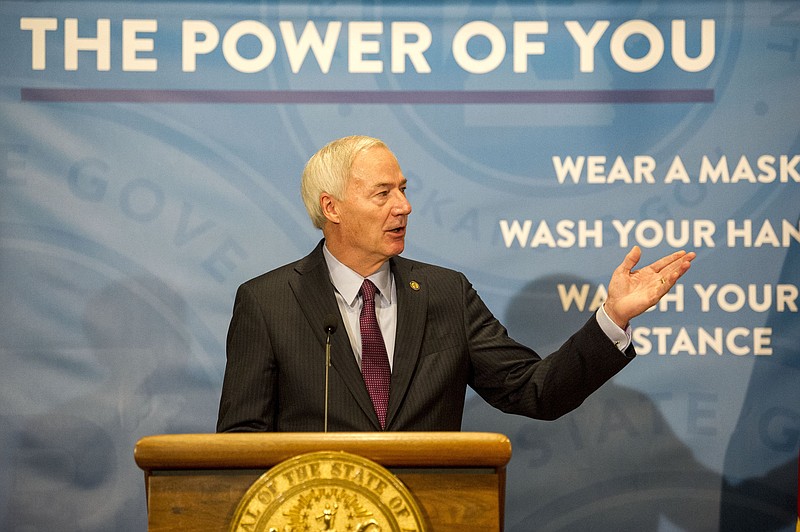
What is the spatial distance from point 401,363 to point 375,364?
0.07 meters

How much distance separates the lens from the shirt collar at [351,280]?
2.64m

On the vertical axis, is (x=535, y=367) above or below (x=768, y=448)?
above

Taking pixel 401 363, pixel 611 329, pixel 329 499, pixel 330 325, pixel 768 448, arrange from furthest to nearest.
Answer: pixel 768 448, pixel 401 363, pixel 611 329, pixel 330 325, pixel 329 499

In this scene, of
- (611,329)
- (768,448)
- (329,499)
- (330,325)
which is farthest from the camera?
(768,448)

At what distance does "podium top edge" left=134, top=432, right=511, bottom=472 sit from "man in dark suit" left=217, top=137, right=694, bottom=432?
577mm

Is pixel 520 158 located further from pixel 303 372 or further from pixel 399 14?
pixel 303 372

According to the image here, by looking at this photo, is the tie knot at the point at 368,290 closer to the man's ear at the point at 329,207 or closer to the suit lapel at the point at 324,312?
the suit lapel at the point at 324,312

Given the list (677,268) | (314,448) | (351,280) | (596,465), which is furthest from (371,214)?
(596,465)

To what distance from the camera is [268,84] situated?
338 cm

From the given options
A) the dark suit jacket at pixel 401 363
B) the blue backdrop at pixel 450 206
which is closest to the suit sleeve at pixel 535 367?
the dark suit jacket at pixel 401 363

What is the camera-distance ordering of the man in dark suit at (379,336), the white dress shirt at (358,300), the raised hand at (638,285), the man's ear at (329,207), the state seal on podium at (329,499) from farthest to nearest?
1. the man's ear at (329,207)
2. the white dress shirt at (358,300)
3. the man in dark suit at (379,336)
4. the raised hand at (638,285)
5. the state seal on podium at (329,499)

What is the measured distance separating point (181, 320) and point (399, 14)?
133cm

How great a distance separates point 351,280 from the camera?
2.66 metres

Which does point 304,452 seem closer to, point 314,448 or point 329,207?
point 314,448
